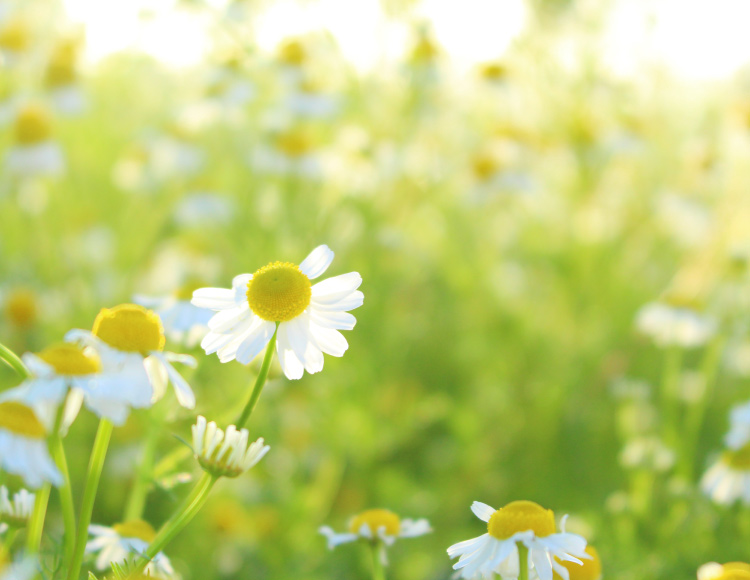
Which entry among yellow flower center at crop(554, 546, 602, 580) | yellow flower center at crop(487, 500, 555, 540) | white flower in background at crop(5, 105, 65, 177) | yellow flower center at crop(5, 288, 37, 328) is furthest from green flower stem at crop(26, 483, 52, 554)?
white flower in background at crop(5, 105, 65, 177)

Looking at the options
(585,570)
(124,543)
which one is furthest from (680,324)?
(124,543)

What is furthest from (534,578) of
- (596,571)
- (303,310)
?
(303,310)

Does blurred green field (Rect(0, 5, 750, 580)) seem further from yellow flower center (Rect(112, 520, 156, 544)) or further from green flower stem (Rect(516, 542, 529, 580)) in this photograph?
green flower stem (Rect(516, 542, 529, 580))

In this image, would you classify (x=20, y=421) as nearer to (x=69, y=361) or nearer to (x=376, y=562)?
(x=69, y=361)

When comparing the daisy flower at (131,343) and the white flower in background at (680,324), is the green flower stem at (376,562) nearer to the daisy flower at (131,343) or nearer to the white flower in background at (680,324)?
the daisy flower at (131,343)

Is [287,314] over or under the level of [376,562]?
over
